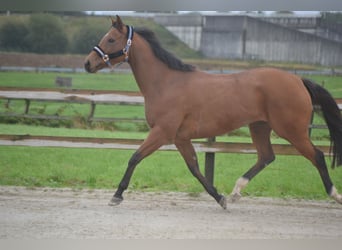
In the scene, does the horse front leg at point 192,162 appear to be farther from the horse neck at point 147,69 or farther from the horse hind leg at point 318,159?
the horse hind leg at point 318,159

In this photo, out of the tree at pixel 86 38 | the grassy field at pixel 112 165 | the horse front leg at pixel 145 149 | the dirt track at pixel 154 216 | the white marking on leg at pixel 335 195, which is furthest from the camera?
the grassy field at pixel 112 165

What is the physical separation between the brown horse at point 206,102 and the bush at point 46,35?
0.53 metres

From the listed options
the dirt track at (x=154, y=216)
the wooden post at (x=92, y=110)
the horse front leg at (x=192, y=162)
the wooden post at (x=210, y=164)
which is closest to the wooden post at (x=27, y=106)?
the wooden post at (x=92, y=110)

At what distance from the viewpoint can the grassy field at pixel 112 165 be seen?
524 cm

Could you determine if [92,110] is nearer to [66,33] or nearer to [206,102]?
[66,33]

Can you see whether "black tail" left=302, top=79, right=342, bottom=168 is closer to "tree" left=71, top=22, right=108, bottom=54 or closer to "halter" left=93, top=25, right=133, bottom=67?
"halter" left=93, top=25, right=133, bottom=67

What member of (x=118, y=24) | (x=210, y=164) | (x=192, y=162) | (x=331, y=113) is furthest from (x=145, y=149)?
(x=331, y=113)

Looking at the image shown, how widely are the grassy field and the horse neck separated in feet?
0.52

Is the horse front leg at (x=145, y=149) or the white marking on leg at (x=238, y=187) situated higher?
the horse front leg at (x=145, y=149)

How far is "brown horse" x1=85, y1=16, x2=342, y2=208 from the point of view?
195 inches

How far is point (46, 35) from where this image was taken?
520 centimetres

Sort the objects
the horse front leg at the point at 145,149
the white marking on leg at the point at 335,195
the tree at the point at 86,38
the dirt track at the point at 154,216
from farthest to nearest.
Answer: the tree at the point at 86,38, the white marking on leg at the point at 335,195, the horse front leg at the point at 145,149, the dirt track at the point at 154,216

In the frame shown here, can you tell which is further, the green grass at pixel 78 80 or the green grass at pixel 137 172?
the green grass at pixel 137 172

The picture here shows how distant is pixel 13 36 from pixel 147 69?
1.12 meters
